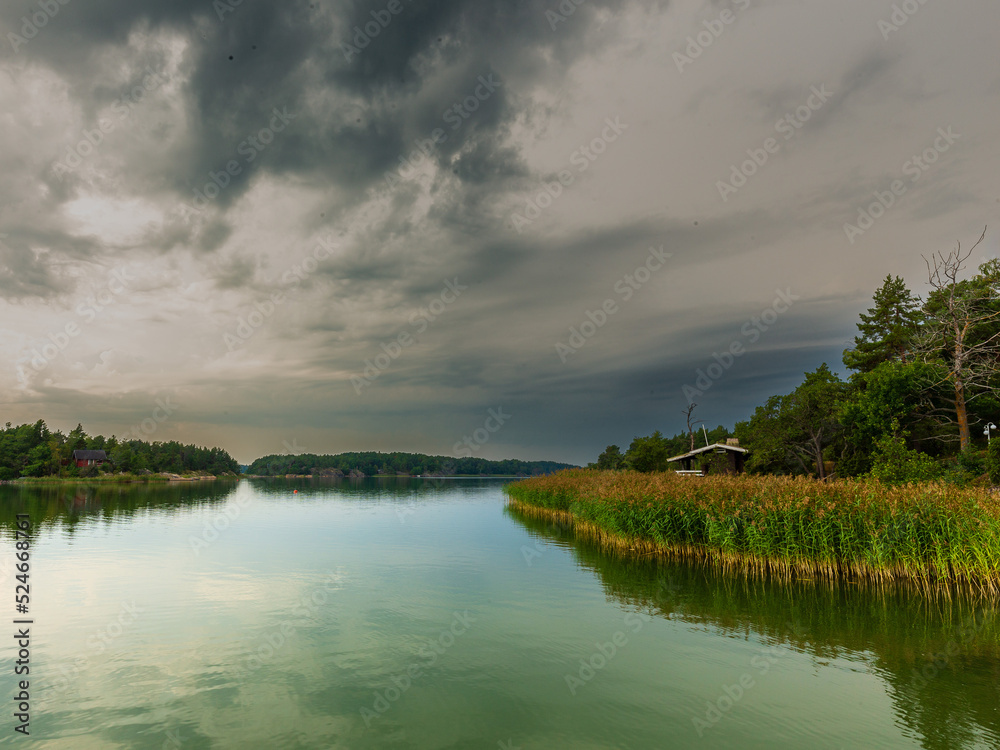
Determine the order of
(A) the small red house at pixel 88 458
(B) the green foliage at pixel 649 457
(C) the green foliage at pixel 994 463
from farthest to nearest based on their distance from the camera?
(A) the small red house at pixel 88 458
(B) the green foliage at pixel 649 457
(C) the green foliage at pixel 994 463

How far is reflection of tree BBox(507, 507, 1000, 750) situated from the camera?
7.87 metres

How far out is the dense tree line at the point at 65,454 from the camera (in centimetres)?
10519

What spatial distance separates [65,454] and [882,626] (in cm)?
15198

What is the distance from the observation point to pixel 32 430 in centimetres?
11056

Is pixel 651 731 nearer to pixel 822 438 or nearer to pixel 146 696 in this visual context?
pixel 146 696

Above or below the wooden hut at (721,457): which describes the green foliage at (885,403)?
above

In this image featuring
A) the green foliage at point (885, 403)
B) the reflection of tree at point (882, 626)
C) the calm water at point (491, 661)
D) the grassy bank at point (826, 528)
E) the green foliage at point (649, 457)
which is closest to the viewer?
the calm water at point (491, 661)

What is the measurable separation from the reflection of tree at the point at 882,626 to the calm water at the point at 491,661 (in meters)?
0.06

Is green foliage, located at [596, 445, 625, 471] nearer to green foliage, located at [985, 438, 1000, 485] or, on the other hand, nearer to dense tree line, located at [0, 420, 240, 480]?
green foliage, located at [985, 438, 1000, 485]

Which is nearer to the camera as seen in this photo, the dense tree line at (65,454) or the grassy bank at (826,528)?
the grassy bank at (826,528)

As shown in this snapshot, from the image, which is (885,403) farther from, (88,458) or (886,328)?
(88,458)

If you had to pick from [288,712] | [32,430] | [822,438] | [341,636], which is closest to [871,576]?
[341,636]

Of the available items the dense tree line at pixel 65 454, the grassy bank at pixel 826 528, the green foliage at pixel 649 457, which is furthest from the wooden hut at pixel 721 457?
the dense tree line at pixel 65 454

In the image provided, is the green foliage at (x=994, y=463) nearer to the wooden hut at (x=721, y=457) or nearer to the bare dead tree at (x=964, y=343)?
the bare dead tree at (x=964, y=343)
